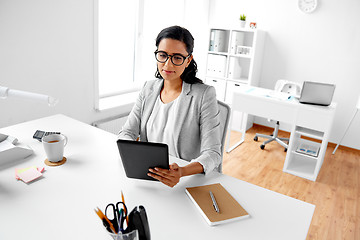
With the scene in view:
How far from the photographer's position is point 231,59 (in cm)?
402

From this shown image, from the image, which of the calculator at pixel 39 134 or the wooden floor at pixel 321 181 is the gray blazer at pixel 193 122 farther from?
the wooden floor at pixel 321 181

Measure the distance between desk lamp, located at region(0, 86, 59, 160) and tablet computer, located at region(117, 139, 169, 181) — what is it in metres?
0.35

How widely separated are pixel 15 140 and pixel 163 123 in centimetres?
75

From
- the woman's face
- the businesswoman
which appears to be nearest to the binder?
the businesswoman

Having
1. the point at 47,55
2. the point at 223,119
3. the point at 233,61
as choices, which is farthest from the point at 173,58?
the point at 233,61

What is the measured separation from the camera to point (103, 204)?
1.01m

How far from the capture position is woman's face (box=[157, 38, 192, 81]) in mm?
1363

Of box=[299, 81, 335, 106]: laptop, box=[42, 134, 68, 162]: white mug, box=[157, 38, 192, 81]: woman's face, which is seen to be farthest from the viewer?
box=[299, 81, 335, 106]: laptop

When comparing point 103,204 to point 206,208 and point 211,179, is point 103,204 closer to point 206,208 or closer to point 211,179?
point 206,208

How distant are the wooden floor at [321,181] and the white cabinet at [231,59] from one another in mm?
840

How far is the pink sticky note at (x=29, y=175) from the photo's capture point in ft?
3.73

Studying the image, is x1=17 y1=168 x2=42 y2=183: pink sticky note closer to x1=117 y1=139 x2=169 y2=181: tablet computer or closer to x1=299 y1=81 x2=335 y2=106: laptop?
x1=117 y1=139 x2=169 y2=181: tablet computer

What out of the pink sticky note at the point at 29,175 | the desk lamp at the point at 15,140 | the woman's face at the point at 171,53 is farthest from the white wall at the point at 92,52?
the woman's face at the point at 171,53

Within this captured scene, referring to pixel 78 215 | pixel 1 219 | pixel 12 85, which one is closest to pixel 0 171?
pixel 1 219
